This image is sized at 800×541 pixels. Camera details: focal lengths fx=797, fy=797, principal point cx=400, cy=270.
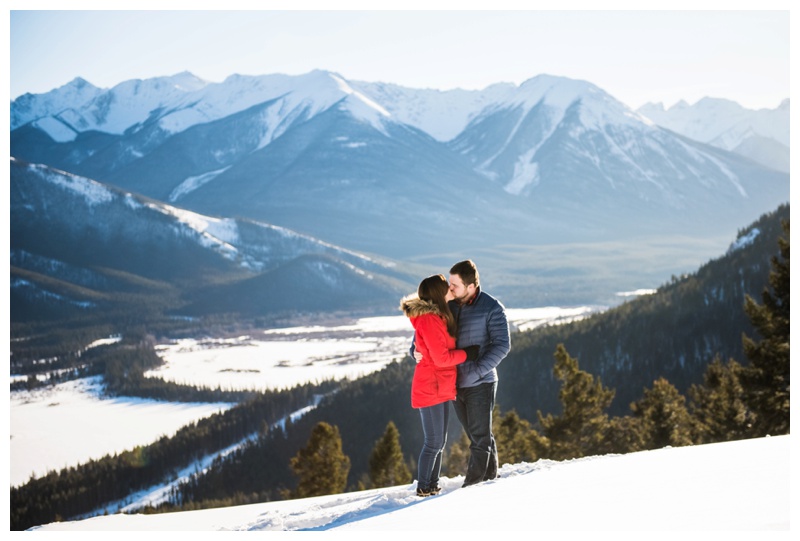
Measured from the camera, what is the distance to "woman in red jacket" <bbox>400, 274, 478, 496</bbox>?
29.3ft

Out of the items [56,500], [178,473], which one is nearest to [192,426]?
[178,473]

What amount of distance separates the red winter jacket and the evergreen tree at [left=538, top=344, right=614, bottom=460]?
83.4 ft

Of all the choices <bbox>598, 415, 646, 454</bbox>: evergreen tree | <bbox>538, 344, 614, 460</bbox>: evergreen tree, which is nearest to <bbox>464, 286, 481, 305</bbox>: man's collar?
<bbox>538, 344, 614, 460</bbox>: evergreen tree

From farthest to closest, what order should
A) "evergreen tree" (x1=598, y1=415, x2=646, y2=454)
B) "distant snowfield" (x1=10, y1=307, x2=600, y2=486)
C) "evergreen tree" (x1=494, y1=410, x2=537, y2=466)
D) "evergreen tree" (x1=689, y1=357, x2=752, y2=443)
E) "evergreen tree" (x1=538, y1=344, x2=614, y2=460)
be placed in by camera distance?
"distant snowfield" (x1=10, y1=307, x2=600, y2=486), "evergreen tree" (x1=598, y1=415, x2=646, y2=454), "evergreen tree" (x1=494, y1=410, x2=537, y2=466), "evergreen tree" (x1=538, y1=344, x2=614, y2=460), "evergreen tree" (x1=689, y1=357, x2=752, y2=443)

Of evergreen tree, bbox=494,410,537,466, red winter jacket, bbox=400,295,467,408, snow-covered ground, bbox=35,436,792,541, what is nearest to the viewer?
snow-covered ground, bbox=35,436,792,541

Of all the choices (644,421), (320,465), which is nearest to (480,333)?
(644,421)

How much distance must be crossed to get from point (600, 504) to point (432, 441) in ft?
7.02

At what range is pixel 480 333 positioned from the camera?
927 centimetres

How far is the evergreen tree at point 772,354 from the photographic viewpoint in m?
22.7

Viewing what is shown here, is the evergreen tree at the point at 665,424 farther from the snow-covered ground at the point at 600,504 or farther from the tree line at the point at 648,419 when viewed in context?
the snow-covered ground at the point at 600,504

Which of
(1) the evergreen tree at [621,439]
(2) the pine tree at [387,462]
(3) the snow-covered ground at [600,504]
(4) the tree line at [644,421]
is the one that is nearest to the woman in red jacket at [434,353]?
(3) the snow-covered ground at [600,504]

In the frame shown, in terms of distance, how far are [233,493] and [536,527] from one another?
8403 cm

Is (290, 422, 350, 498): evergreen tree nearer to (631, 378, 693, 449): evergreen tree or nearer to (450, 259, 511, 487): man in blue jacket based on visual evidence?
(631, 378, 693, 449): evergreen tree

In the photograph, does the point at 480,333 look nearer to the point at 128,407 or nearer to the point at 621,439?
the point at 621,439
